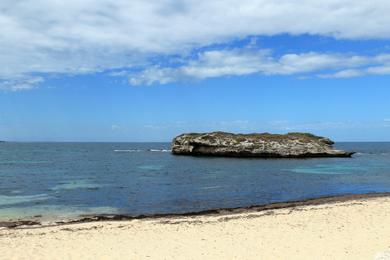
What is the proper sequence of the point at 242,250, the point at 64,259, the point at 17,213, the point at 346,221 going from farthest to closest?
the point at 17,213 < the point at 346,221 < the point at 242,250 < the point at 64,259

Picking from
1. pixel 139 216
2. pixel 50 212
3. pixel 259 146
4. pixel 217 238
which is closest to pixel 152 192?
pixel 50 212

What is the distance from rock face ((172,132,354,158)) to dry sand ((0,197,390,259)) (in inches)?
2835

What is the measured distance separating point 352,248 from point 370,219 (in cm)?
660

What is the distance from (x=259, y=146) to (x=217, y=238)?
260ft

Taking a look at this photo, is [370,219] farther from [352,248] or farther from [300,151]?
[300,151]

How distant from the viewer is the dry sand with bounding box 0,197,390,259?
48.1ft

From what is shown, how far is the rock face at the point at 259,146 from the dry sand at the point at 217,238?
7201 cm

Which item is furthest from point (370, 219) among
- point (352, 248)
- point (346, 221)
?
point (352, 248)

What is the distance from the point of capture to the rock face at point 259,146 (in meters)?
95.1

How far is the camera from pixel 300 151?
95.8 m

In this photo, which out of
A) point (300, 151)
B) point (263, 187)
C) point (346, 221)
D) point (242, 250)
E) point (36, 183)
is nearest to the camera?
point (242, 250)

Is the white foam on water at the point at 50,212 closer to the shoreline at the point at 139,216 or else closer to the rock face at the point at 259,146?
the shoreline at the point at 139,216

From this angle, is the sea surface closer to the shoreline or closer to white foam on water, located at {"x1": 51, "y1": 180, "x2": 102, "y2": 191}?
white foam on water, located at {"x1": 51, "y1": 180, "x2": 102, "y2": 191}

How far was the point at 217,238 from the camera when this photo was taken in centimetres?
1730
